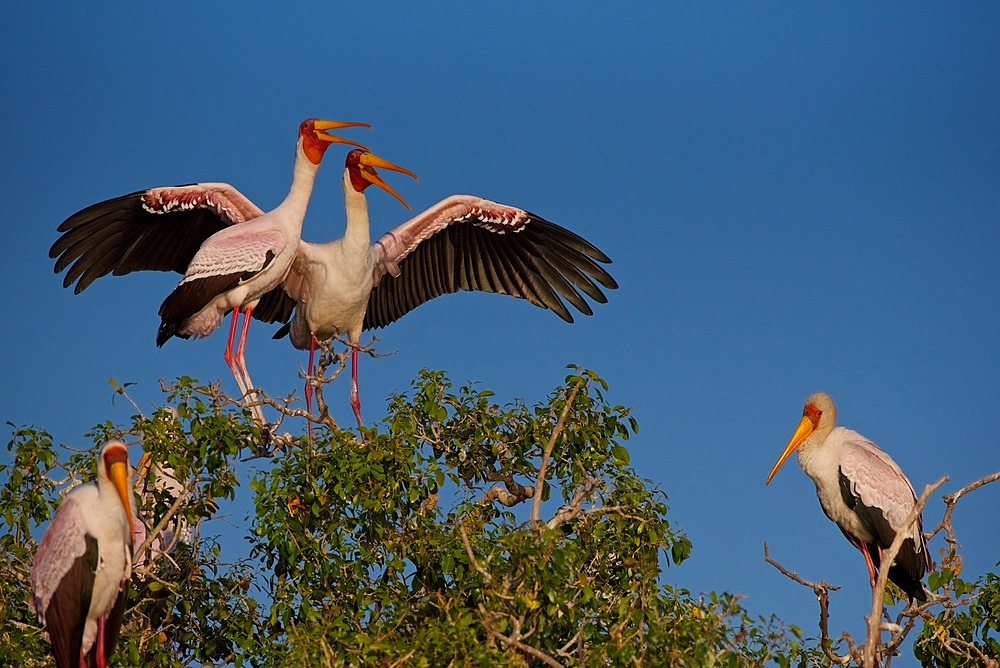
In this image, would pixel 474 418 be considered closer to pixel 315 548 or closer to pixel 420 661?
pixel 315 548

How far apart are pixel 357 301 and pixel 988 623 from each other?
4077 millimetres

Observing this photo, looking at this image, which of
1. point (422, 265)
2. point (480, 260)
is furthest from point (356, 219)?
point (480, 260)

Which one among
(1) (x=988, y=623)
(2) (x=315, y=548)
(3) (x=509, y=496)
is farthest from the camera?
(3) (x=509, y=496)

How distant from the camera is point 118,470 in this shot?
5461 mm

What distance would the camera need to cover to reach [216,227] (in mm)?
8367

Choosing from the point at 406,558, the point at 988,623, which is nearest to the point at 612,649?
the point at 406,558

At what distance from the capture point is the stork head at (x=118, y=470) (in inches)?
215

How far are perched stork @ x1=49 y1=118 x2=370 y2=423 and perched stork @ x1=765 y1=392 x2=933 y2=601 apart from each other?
3.16 m

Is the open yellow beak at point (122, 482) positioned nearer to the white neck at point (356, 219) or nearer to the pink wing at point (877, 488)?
the white neck at point (356, 219)

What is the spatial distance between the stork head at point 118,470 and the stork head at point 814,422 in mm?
3763

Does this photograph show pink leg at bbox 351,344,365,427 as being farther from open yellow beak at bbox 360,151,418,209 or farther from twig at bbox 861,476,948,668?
twig at bbox 861,476,948,668

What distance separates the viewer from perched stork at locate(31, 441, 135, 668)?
209 inches

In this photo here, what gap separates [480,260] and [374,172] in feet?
3.36

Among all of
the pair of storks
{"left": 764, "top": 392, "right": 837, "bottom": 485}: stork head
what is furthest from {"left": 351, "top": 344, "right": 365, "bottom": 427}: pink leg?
{"left": 764, "top": 392, "right": 837, "bottom": 485}: stork head
